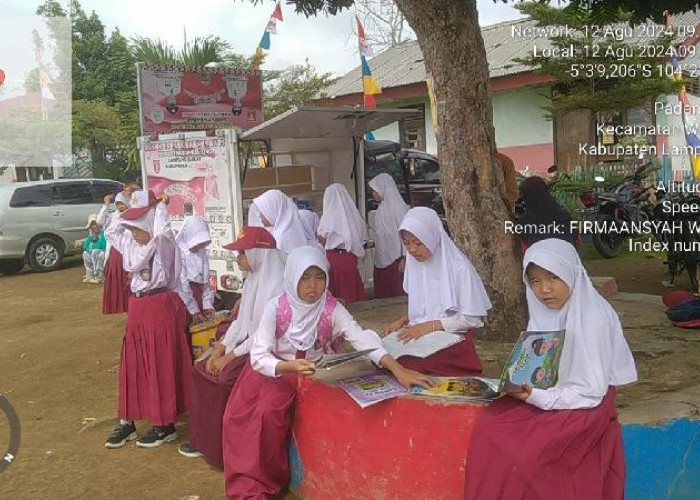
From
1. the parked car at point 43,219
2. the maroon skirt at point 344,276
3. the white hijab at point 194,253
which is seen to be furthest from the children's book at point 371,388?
the parked car at point 43,219

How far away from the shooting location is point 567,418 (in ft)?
8.16

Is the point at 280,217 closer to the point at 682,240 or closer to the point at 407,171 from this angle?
the point at 682,240

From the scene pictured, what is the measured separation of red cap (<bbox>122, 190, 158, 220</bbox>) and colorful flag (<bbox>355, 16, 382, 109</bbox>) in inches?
237

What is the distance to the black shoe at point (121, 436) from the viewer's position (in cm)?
443

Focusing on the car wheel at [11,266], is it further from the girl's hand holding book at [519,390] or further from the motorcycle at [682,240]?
the girl's hand holding book at [519,390]

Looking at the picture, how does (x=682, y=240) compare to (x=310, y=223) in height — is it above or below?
below

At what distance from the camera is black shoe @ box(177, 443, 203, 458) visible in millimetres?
4211

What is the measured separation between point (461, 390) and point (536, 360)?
681mm

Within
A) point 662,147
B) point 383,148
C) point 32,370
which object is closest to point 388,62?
point 662,147

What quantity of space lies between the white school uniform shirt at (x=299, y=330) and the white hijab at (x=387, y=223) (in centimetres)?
367

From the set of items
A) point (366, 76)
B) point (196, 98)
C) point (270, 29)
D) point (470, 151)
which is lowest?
point (470, 151)

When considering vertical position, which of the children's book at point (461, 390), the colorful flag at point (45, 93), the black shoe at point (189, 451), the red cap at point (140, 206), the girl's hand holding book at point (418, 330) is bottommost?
the black shoe at point (189, 451)

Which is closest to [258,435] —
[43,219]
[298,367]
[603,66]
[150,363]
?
[298,367]

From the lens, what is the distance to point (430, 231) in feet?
11.6
